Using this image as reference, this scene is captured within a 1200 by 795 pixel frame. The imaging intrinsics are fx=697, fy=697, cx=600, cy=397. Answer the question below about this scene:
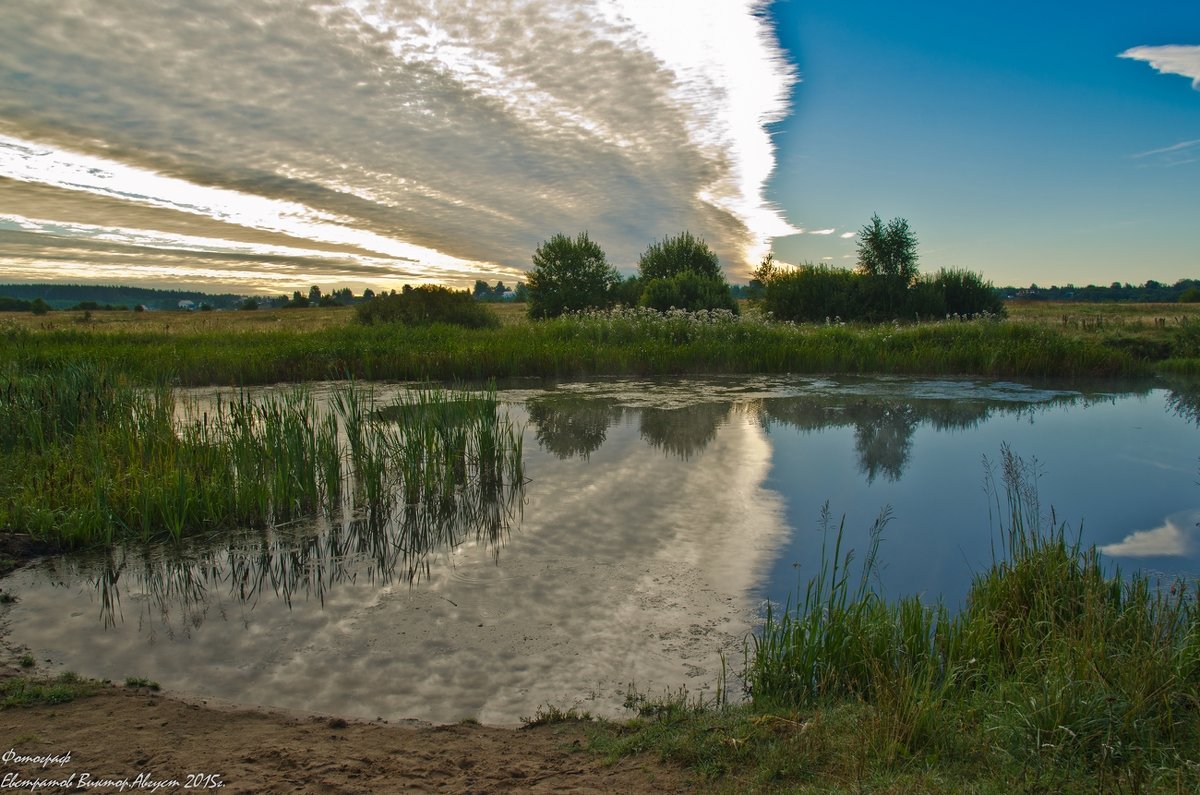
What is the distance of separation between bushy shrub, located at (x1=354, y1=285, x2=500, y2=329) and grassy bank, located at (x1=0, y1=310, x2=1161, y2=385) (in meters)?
4.24

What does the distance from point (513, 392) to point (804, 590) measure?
10200 millimetres

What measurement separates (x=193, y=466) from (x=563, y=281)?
32811 millimetres

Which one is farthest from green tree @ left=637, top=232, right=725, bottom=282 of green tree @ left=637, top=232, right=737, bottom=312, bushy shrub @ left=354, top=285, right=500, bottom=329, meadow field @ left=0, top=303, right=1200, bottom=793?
meadow field @ left=0, top=303, right=1200, bottom=793

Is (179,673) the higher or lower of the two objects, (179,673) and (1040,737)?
the lower

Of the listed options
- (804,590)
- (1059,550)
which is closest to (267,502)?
(804,590)

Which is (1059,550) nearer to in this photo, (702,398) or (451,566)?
(451,566)

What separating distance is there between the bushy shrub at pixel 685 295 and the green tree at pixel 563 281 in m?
8.82

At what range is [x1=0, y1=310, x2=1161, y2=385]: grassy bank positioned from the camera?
16391 mm

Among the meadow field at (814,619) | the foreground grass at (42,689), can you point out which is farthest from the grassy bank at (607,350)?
the foreground grass at (42,689)

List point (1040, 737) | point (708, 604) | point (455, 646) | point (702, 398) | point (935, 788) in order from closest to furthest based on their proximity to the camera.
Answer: point (935, 788)
point (1040, 737)
point (455, 646)
point (708, 604)
point (702, 398)

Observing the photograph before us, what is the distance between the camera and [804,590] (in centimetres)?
521

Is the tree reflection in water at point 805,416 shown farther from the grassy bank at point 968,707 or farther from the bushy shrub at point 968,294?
the bushy shrub at point 968,294

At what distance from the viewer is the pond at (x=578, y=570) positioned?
160 inches

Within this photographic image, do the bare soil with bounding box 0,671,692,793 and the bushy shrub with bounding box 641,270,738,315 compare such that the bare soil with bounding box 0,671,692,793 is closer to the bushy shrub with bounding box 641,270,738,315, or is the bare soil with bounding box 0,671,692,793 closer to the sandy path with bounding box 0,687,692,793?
the sandy path with bounding box 0,687,692,793
